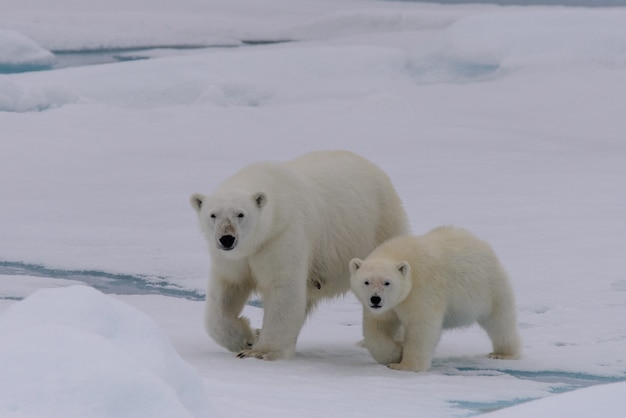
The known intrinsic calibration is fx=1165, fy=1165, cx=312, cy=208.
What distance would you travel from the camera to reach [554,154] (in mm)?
10555

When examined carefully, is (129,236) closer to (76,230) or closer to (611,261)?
(76,230)

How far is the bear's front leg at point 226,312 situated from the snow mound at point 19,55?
11.8 meters

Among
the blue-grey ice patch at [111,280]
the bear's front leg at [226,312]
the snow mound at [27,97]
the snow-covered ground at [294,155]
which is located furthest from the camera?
the snow mound at [27,97]

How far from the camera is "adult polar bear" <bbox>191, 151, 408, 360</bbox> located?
4559 millimetres

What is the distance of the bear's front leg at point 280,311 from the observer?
4.66m

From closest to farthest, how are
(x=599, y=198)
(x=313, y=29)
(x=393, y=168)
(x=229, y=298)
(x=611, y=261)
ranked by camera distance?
(x=229, y=298)
(x=611, y=261)
(x=599, y=198)
(x=393, y=168)
(x=313, y=29)

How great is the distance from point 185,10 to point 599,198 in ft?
52.2

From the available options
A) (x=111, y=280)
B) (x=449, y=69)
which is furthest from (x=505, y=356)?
(x=449, y=69)

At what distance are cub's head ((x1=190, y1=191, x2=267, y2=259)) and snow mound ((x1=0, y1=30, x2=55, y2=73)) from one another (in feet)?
39.2

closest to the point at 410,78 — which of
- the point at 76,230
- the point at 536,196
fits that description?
the point at 536,196

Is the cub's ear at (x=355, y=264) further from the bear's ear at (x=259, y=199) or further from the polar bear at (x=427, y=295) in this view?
the bear's ear at (x=259, y=199)

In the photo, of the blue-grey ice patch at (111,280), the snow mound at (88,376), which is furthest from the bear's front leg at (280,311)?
the snow mound at (88,376)

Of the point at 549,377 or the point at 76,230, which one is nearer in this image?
the point at 549,377

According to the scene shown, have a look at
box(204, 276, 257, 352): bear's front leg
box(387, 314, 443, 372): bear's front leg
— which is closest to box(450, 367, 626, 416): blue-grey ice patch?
box(387, 314, 443, 372): bear's front leg
